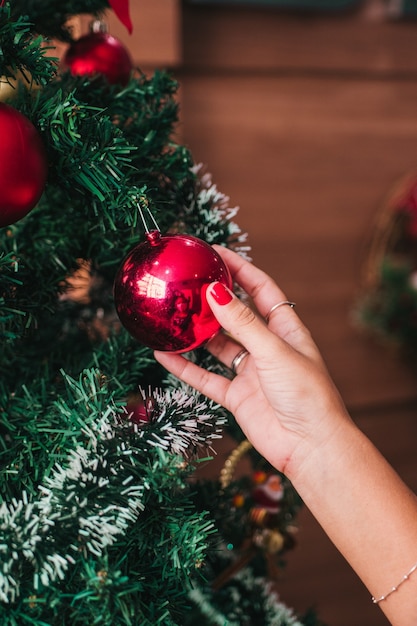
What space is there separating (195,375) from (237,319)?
107mm

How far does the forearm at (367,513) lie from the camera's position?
55cm

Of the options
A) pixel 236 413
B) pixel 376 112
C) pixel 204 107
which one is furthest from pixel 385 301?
pixel 236 413

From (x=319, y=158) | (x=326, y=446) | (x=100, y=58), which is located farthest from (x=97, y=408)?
(x=319, y=158)

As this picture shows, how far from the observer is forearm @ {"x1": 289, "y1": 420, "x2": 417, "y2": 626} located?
55cm

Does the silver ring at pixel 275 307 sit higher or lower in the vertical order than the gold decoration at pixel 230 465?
higher

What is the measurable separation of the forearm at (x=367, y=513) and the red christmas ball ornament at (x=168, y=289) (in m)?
0.20

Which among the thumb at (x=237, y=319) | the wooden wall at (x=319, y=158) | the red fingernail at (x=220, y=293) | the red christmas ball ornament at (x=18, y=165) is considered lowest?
the wooden wall at (x=319, y=158)

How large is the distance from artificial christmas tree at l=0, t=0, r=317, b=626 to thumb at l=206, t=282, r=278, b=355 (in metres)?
0.07

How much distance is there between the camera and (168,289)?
1.49ft

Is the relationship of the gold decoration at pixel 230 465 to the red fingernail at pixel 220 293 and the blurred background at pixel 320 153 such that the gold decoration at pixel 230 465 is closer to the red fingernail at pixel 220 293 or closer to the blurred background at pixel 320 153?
the red fingernail at pixel 220 293

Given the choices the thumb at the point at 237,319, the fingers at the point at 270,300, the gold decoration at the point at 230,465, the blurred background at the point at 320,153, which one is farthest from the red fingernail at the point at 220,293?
the blurred background at the point at 320,153

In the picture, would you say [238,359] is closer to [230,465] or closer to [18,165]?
[230,465]

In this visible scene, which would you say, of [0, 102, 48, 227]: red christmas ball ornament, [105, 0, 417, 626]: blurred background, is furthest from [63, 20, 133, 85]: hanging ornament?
[105, 0, 417, 626]: blurred background

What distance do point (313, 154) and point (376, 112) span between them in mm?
235
